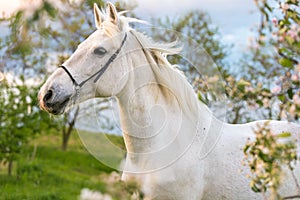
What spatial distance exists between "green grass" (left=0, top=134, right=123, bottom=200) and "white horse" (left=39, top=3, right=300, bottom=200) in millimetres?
5226

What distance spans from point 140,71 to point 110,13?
430mm

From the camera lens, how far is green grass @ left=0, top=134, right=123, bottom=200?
373 inches

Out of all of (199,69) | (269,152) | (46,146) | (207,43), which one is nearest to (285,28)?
(269,152)

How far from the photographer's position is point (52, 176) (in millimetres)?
12211

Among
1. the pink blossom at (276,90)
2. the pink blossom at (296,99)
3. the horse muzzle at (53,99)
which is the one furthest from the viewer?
the horse muzzle at (53,99)

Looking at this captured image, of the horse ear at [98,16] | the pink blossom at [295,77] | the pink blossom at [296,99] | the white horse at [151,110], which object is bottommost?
the white horse at [151,110]

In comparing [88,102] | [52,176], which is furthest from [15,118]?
[88,102]

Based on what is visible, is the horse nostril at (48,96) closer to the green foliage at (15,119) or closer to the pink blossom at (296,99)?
the pink blossom at (296,99)

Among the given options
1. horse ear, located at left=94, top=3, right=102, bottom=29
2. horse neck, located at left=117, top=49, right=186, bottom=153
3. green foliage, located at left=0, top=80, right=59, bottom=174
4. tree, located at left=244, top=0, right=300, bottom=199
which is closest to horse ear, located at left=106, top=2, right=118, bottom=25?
horse ear, located at left=94, top=3, right=102, bottom=29

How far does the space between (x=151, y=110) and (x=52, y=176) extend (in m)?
9.35

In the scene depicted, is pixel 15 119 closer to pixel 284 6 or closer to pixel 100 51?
pixel 100 51

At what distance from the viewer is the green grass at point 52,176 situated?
948 cm

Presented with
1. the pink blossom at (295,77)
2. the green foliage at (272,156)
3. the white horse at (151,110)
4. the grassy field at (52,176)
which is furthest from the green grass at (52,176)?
the pink blossom at (295,77)

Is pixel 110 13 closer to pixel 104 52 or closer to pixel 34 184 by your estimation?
pixel 104 52
